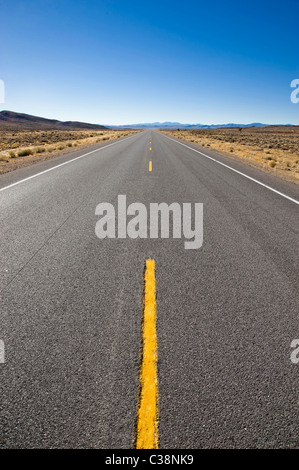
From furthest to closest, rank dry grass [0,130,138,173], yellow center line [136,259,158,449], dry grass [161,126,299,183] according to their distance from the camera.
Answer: dry grass [161,126,299,183]
dry grass [0,130,138,173]
yellow center line [136,259,158,449]

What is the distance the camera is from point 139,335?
2434 mm

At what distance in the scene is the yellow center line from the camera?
1658mm

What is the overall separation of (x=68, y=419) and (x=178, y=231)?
3.56 m

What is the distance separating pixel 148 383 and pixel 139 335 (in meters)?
0.49

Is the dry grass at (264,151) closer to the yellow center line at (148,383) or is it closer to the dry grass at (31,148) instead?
the yellow center line at (148,383)

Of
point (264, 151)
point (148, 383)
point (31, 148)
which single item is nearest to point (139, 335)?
point (148, 383)

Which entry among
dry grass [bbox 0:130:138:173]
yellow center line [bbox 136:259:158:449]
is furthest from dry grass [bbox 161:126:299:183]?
dry grass [bbox 0:130:138:173]

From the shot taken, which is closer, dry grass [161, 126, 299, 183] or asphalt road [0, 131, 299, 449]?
asphalt road [0, 131, 299, 449]

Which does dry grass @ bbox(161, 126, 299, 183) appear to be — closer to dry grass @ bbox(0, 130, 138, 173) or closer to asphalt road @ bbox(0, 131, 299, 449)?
asphalt road @ bbox(0, 131, 299, 449)

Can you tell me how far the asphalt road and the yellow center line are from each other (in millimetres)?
47

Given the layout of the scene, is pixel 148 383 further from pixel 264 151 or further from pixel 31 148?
pixel 264 151

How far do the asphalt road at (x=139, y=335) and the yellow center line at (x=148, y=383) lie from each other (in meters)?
0.05
